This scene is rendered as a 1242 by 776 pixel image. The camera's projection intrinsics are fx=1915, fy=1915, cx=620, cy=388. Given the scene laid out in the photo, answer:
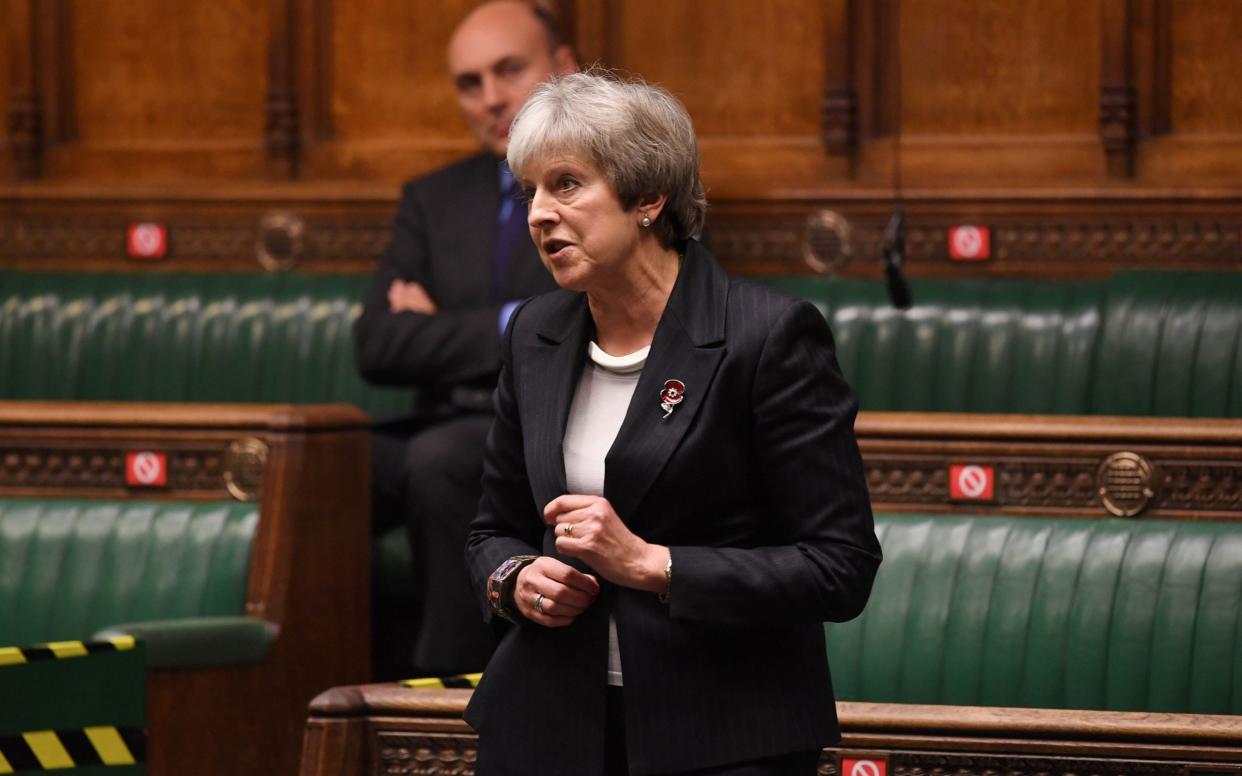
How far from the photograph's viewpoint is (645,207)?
1674mm

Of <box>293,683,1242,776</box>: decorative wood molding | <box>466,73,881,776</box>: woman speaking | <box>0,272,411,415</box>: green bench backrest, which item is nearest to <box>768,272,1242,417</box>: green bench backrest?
<box>0,272,411,415</box>: green bench backrest

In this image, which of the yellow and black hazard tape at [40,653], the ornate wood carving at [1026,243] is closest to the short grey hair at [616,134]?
the yellow and black hazard tape at [40,653]

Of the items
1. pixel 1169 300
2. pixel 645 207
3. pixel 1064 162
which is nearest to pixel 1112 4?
pixel 1064 162

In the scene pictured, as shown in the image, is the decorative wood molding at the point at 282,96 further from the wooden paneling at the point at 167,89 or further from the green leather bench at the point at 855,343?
the green leather bench at the point at 855,343

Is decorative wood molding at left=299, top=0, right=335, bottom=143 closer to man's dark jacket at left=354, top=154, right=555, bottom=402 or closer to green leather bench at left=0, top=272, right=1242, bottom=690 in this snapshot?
green leather bench at left=0, top=272, right=1242, bottom=690

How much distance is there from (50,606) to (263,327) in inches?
41.7

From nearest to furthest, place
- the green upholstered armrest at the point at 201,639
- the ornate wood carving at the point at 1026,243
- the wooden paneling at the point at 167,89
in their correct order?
the green upholstered armrest at the point at 201,639 < the ornate wood carving at the point at 1026,243 < the wooden paneling at the point at 167,89

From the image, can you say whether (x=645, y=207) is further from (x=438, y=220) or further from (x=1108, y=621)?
(x=438, y=220)

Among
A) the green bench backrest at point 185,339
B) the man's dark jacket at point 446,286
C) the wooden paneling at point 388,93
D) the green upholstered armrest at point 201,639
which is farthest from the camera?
the wooden paneling at point 388,93

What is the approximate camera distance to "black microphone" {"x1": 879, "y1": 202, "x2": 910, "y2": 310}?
3578mm

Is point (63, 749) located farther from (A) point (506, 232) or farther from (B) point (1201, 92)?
(B) point (1201, 92)

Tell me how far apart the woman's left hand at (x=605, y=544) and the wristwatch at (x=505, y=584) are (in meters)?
0.09

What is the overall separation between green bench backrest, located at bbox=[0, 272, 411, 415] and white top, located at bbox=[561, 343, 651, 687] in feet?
7.75

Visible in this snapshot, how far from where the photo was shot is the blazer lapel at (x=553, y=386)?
1659 millimetres
